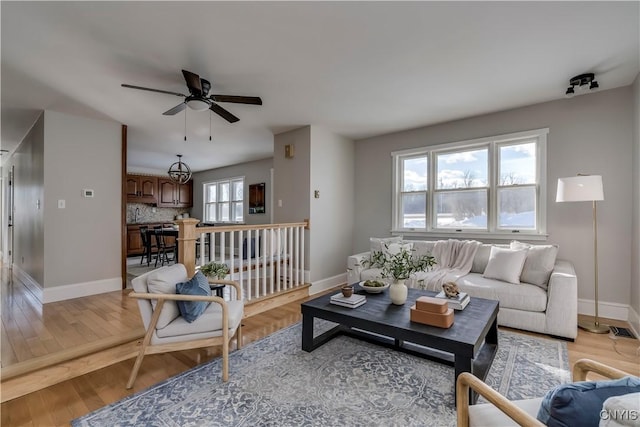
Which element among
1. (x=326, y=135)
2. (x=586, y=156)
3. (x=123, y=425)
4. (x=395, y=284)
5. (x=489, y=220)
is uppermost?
(x=326, y=135)

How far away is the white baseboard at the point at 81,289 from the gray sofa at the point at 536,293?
432cm

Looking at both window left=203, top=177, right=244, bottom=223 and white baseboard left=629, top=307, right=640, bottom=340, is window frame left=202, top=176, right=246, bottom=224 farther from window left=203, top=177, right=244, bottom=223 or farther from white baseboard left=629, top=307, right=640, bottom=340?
white baseboard left=629, top=307, right=640, bottom=340

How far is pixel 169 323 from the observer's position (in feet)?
7.18

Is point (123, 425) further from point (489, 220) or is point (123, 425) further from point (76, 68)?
point (489, 220)

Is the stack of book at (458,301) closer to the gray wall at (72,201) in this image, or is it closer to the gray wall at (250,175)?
the gray wall at (72,201)

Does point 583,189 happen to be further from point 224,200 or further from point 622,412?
point 224,200

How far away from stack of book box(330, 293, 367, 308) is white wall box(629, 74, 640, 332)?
2.84m

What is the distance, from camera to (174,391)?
2012mm

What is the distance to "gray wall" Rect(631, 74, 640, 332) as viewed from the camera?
293cm

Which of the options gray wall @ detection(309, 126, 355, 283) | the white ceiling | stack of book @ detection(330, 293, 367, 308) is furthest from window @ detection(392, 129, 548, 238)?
stack of book @ detection(330, 293, 367, 308)

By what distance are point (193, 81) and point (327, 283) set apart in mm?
3490

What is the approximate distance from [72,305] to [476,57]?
5.30 metres

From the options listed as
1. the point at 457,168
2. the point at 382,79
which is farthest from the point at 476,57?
the point at 457,168

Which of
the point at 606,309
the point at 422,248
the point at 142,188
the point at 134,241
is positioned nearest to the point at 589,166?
the point at 606,309
